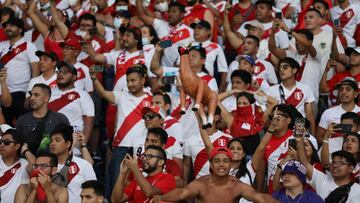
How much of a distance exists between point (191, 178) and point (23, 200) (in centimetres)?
209

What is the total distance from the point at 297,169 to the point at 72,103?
3743mm

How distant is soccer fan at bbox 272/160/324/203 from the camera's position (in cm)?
1289

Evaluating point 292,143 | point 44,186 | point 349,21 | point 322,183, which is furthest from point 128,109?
point 349,21

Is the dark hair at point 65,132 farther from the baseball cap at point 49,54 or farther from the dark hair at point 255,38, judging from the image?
the dark hair at point 255,38

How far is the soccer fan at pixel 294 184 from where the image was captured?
12891mm

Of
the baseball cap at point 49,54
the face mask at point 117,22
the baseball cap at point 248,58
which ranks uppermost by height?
the face mask at point 117,22

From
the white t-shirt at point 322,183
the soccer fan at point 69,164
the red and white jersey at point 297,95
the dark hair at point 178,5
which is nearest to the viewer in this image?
the white t-shirt at point 322,183

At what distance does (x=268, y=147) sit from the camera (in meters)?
14.1

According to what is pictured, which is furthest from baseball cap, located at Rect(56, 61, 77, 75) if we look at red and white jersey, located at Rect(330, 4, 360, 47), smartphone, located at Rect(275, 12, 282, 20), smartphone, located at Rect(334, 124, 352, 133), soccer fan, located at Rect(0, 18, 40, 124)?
red and white jersey, located at Rect(330, 4, 360, 47)

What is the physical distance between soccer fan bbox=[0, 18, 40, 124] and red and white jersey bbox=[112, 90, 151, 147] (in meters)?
1.83

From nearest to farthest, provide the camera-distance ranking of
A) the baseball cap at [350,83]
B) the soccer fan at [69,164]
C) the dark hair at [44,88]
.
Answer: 1. the soccer fan at [69,164]
2. the dark hair at [44,88]
3. the baseball cap at [350,83]

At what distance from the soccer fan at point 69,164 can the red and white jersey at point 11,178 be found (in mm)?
445

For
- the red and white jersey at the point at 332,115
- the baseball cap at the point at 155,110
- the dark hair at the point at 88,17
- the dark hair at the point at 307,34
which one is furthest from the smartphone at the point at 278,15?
the dark hair at the point at 88,17

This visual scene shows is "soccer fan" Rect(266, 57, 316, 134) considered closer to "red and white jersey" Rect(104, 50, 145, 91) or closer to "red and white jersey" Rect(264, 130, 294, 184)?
"red and white jersey" Rect(264, 130, 294, 184)
